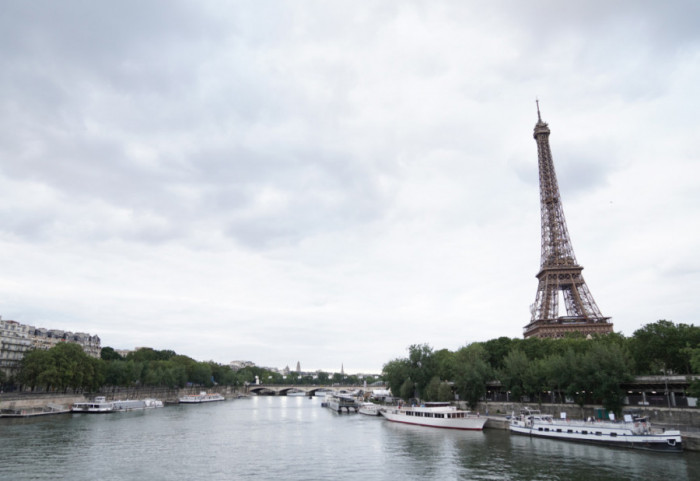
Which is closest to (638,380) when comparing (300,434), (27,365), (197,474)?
(300,434)

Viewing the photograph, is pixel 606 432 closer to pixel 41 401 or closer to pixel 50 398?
pixel 41 401

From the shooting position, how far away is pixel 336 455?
45531 mm

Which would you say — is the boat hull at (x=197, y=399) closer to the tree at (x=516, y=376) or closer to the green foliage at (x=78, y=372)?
the green foliage at (x=78, y=372)

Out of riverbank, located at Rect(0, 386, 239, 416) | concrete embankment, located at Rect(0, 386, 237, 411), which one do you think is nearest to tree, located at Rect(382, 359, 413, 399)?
riverbank, located at Rect(0, 386, 239, 416)

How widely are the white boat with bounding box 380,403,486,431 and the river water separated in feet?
10.1

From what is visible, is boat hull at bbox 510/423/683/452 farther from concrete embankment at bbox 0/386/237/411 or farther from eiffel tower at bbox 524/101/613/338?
concrete embankment at bbox 0/386/237/411

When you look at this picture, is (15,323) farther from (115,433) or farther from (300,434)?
(300,434)

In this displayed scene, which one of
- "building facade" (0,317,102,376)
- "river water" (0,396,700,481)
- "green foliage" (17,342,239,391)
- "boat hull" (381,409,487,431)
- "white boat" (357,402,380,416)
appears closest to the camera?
"river water" (0,396,700,481)

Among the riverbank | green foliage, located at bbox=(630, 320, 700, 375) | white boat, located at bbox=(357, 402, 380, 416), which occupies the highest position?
green foliage, located at bbox=(630, 320, 700, 375)

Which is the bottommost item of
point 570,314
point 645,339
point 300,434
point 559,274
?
point 300,434

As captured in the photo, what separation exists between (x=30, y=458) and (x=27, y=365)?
70.3 metres

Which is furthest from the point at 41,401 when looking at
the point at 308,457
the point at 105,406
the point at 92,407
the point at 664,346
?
the point at 664,346

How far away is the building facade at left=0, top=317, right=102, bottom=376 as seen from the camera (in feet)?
424

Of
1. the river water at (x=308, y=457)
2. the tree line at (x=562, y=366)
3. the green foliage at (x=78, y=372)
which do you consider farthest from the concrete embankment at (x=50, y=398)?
the tree line at (x=562, y=366)
